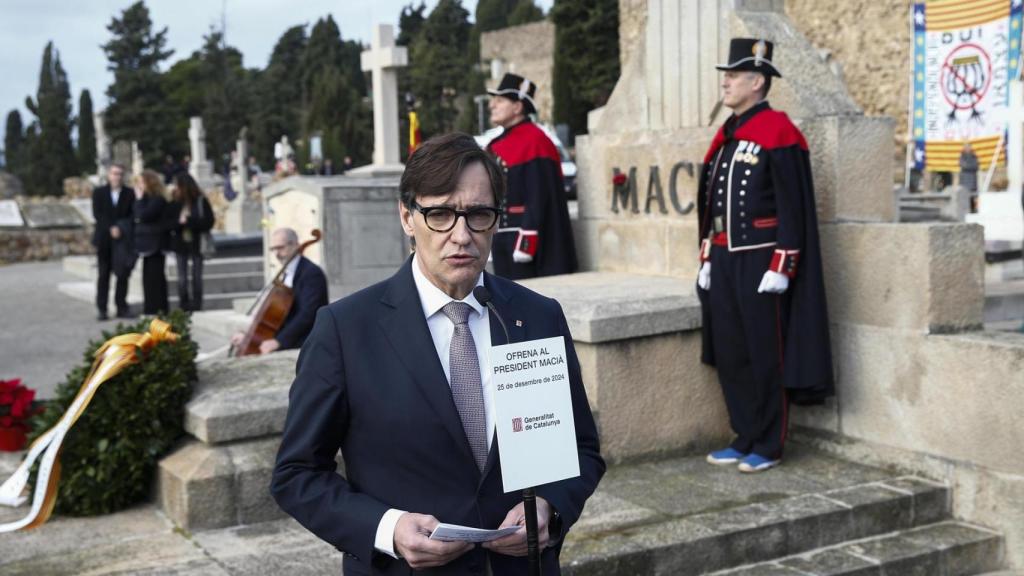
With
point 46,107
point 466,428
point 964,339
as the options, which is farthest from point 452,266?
point 46,107

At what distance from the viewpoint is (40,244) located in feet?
73.2

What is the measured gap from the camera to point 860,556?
4.68 meters

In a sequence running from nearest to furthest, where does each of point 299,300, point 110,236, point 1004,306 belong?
point 299,300, point 1004,306, point 110,236

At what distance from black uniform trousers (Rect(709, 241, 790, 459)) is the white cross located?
9.03 metres

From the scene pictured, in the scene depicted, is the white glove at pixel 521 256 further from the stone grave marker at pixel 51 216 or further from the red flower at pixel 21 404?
the stone grave marker at pixel 51 216

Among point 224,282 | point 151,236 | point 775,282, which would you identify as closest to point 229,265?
point 224,282

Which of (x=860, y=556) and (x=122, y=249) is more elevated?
(x=122, y=249)

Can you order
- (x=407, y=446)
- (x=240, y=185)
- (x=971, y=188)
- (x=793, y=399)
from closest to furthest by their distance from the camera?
(x=407, y=446)
(x=793, y=399)
(x=971, y=188)
(x=240, y=185)

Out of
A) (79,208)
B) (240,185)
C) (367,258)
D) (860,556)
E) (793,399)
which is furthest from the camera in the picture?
(240,185)

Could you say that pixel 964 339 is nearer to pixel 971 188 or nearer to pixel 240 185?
pixel 971 188

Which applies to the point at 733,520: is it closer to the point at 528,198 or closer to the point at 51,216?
the point at 528,198

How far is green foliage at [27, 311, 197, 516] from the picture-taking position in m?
5.01

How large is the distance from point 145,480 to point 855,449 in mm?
3160

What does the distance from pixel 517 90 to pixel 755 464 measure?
113 inches
